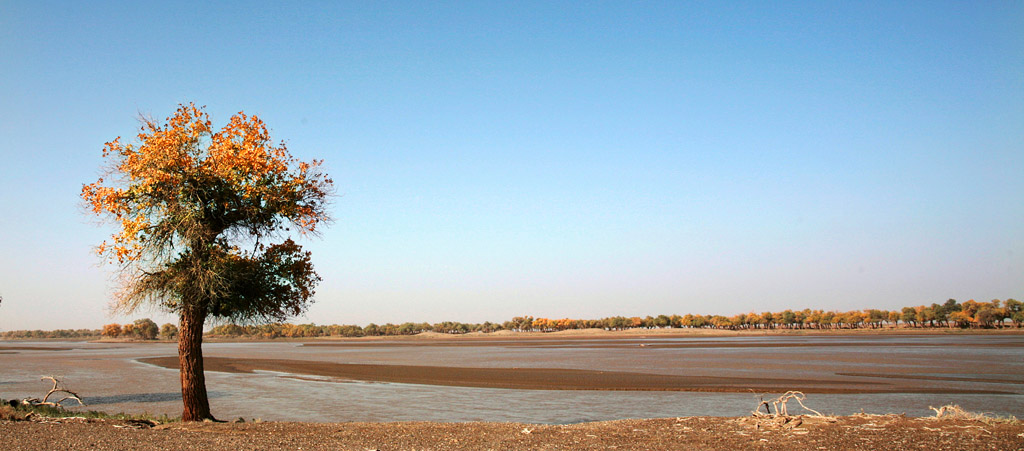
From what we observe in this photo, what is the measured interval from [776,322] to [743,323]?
10.4m

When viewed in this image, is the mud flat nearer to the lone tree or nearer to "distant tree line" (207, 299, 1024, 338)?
the lone tree

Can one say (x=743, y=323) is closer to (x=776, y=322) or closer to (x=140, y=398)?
(x=776, y=322)

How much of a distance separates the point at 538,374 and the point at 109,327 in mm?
175094

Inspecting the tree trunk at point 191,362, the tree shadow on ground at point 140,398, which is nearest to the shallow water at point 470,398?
the tree shadow on ground at point 140,398

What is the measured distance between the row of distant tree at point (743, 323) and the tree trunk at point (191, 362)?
107 m

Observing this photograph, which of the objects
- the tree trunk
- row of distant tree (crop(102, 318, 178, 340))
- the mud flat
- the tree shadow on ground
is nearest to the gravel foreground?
the tree trunk

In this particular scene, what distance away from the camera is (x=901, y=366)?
36875 millimetres

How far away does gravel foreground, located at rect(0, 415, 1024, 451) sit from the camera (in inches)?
420

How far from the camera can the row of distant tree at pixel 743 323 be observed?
130125 mm

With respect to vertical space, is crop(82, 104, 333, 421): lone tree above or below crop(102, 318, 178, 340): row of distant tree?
above

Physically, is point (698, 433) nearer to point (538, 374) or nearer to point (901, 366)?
point (538, 374)

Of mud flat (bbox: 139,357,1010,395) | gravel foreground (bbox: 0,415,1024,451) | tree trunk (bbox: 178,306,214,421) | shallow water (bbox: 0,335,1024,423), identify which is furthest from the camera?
mud flat (bbox: 139,357,1010,395)

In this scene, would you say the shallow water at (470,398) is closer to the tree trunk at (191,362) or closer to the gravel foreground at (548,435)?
the tree trunk at (191,362)

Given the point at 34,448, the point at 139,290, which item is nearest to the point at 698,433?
the point at 34,448
